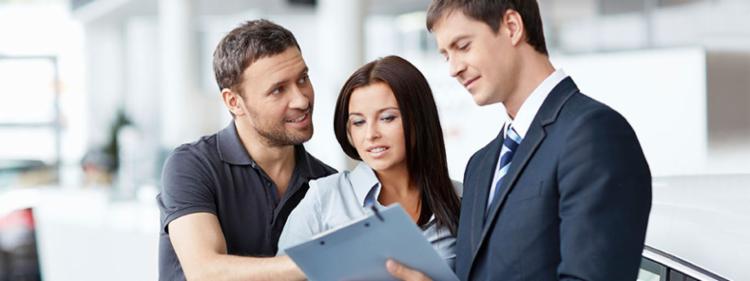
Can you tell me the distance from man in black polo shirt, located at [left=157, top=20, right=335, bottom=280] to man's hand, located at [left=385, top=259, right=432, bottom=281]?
458 mm

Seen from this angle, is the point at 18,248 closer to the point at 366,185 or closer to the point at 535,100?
the point at 366,185

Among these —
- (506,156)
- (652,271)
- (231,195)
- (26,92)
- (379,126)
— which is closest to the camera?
(506,156)

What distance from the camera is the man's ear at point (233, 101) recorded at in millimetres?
2682

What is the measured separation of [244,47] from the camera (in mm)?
2631

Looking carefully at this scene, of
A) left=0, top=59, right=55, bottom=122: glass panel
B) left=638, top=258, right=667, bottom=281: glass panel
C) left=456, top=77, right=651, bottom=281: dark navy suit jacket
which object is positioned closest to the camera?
left=456, top=77, right=651, bottom=281: dark navy suit jacket

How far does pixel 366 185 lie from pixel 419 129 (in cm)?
19

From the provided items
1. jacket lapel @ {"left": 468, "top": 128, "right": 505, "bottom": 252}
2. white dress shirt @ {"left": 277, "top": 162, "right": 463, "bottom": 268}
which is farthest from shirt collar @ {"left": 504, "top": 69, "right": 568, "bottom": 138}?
white dress shirt @ {"left": 277, "top": 162, "right": 463, "bottom": 268}

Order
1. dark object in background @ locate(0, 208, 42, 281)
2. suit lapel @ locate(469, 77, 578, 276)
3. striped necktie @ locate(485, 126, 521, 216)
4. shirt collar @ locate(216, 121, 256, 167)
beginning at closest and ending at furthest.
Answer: suit lapel @ locate(469, 77, 578, 276) < striped necktie @ locate(485, 126, 521, 216) < shirt collar @ locate(216, 121, 256, 167) < dark object in background @ locate(0, 208, 42, 281)

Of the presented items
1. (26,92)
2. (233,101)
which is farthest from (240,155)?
(26,92)

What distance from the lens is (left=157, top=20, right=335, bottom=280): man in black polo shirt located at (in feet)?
8.41

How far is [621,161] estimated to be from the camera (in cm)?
178

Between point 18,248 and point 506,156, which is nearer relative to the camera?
point 506,156

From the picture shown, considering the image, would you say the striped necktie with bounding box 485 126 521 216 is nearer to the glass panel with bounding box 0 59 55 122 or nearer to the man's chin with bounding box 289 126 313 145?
the man's chin with bounding box 289 126 313 145

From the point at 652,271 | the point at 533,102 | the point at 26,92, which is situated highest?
the point at 533,102
